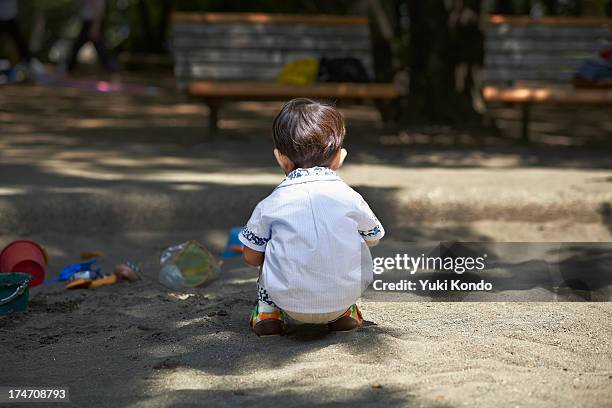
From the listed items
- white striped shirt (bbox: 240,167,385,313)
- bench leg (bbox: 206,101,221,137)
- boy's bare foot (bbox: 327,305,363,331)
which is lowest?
bench leg (bbox: 206,101,221,137)

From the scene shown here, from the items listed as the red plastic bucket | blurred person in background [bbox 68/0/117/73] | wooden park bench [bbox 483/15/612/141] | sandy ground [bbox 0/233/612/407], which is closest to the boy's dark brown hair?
sandy ground [bbox 0/233/612/407]

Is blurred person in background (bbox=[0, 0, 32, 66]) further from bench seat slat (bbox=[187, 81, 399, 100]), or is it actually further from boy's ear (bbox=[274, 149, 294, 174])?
boy's ear (bbox=[274, 149, 294, 174])

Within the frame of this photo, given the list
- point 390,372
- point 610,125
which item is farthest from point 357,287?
point 610,125

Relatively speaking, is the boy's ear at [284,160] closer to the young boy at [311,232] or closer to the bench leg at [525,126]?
the young boy at [311,232]

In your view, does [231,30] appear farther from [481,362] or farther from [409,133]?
[481,362]

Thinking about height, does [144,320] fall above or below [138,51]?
above

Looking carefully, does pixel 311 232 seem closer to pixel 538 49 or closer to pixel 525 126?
pixel 525 126

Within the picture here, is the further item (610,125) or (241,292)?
(610,125)

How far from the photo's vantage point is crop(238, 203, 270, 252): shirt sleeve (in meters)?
3.69

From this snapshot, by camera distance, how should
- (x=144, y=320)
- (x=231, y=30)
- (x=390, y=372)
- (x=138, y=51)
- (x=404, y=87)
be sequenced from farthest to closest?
1. (x=138, y=51)
2. (x=404, y=87)
3. (x=231, y=30)
4. (x=144, y=320)
5. (x=390, y=372)

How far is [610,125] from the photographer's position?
1192 cm

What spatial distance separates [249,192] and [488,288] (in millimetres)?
2073

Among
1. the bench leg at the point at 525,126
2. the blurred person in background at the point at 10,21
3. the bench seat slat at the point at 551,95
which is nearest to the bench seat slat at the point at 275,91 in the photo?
the bench seat slat at the point at 551,95

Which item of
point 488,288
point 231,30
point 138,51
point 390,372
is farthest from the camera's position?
point 138,51
